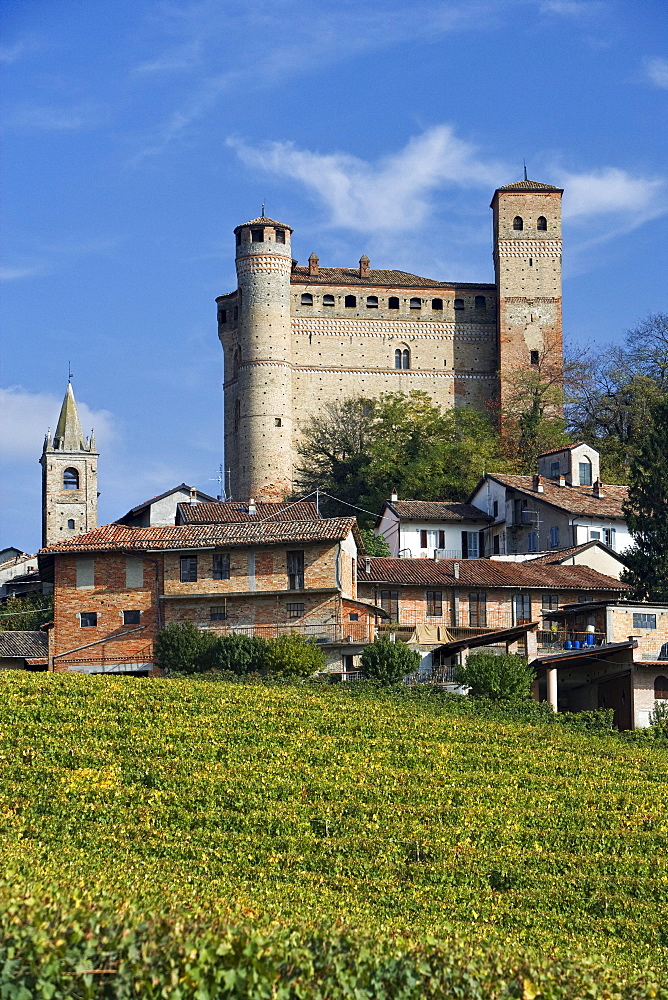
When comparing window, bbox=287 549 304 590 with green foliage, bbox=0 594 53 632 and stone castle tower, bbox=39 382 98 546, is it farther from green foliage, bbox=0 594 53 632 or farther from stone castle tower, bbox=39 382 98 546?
stone castle tower, bbox=39 382 98 546

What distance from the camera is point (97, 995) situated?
15.3m

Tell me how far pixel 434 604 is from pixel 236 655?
33.8 ft

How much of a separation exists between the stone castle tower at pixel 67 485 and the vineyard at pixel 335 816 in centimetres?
5865

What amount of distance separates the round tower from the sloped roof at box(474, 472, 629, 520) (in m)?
23.1

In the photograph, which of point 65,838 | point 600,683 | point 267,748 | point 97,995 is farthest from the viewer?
point 600,683

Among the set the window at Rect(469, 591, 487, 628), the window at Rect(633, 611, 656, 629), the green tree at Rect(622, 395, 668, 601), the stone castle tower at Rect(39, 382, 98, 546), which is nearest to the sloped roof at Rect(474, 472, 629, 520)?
the green tree at Rect(622, 395, 668, 601)

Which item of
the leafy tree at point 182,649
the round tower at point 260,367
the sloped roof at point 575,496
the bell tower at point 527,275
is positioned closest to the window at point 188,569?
the leafy tree at point 182,649

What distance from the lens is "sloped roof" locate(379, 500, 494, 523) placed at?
66306 millimetres

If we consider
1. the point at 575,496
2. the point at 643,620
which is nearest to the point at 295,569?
the point at 643,620

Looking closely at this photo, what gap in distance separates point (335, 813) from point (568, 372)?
68294 mm

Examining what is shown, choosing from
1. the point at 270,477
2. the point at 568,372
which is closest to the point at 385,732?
the point at 270,477

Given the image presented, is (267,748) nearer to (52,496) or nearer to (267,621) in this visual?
(267,621)

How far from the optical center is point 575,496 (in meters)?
66.8

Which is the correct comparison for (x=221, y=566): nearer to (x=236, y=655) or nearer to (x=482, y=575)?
(x=236, y=655)
